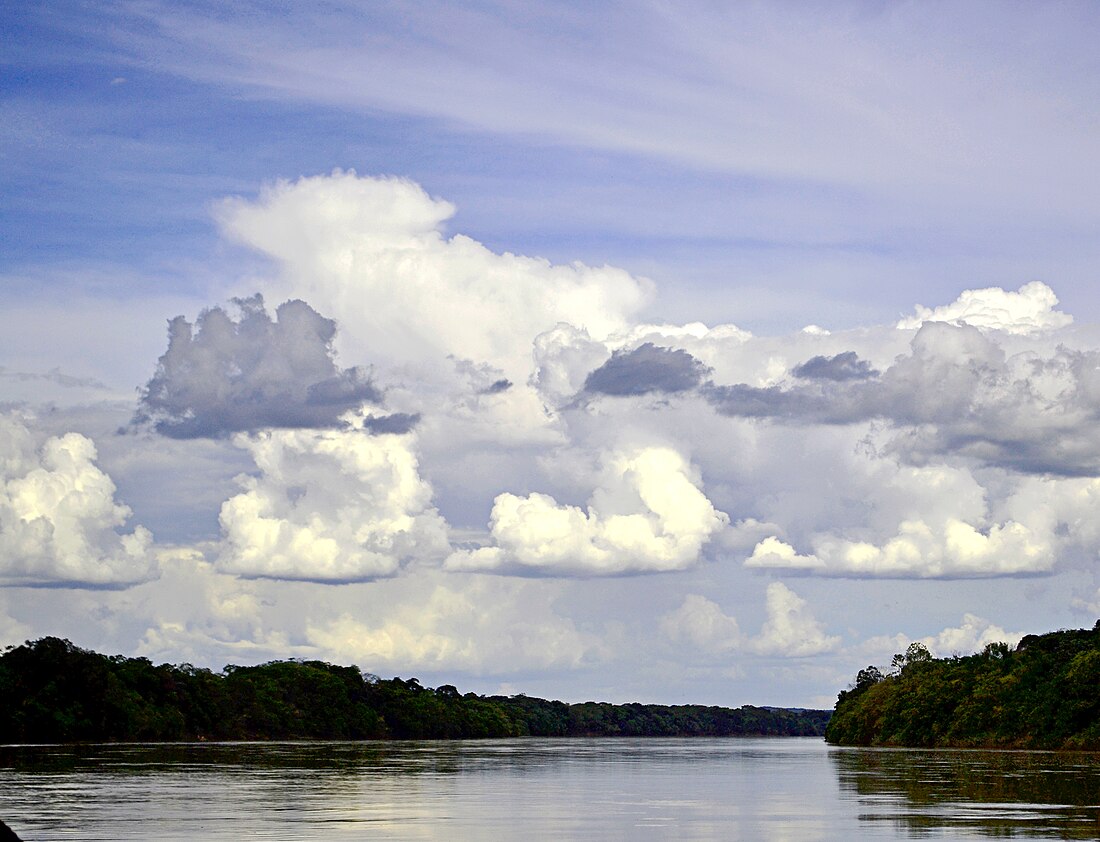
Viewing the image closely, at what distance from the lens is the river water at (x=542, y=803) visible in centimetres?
4084

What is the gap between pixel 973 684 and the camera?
157m

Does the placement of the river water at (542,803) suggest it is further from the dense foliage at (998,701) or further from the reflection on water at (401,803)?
the dense foliage at (998,701)

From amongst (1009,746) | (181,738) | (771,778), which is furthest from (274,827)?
(181,738)

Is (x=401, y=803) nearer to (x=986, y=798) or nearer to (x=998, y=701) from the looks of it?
(x=986, y=798)

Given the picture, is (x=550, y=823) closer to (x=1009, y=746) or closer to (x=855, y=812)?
(x=855, y=812)

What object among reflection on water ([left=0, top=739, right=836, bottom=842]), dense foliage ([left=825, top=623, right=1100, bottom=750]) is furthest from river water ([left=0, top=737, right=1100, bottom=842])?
dense foliage ([left=825, top=623, right=1100, bottom=750])

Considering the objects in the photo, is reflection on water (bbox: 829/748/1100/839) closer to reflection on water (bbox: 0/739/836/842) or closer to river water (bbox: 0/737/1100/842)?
river water (bbox: 0/737/1100/842)

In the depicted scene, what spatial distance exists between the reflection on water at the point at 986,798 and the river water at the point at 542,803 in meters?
0.08

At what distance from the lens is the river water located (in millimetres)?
40844

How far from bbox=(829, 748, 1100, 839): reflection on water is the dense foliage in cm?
2769

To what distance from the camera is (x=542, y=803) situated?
56.0 metres

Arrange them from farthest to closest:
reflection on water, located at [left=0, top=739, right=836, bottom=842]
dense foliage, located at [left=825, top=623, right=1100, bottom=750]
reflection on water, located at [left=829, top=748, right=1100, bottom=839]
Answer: dense foliage, located at [left=825, top=623, right=1100, bottom=750] → reflection on water, located at [left=0, top=739, right=836, bottom=842] → reflection on water, located at [left=829, top=748, right=1100, bottom=839]

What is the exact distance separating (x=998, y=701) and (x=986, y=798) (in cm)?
9477

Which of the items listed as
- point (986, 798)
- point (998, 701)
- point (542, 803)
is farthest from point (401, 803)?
point (998, 701)
